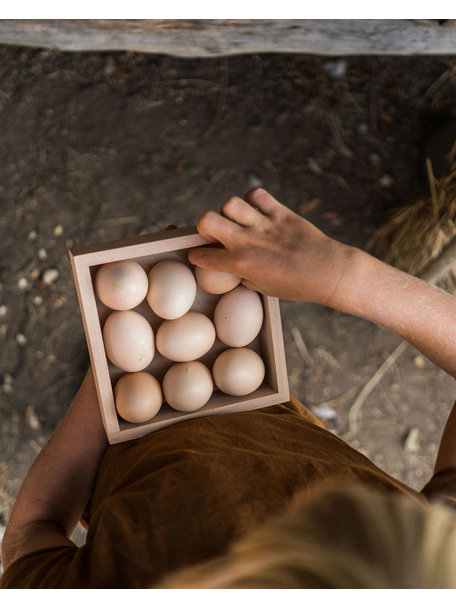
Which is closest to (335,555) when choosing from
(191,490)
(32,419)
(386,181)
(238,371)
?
(191,490)

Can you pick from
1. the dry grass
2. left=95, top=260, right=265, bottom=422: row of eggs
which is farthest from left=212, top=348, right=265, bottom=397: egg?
the dry grass

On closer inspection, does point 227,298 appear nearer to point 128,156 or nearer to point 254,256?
point 254,256

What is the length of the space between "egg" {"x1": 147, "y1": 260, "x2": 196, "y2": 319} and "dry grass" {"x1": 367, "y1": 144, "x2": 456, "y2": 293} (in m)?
0.66

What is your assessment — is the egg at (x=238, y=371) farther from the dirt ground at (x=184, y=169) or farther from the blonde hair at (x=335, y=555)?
the dirt ground at (x=184, y=169)

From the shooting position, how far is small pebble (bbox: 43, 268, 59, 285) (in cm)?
129

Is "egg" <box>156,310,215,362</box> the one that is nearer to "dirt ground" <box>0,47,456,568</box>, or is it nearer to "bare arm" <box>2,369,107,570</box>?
"bare arm" <box>2,369,107,570</box>

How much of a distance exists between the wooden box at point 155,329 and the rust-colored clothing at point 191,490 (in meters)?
0.02

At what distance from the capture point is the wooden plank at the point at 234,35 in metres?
1.14

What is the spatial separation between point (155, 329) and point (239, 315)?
14 centimetres

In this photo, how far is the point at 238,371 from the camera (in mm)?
768

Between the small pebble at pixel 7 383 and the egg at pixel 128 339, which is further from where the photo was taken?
the small pebble at pixel 7 383

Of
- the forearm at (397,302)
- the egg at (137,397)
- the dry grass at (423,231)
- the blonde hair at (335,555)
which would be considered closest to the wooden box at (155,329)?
the egg at (137,397)

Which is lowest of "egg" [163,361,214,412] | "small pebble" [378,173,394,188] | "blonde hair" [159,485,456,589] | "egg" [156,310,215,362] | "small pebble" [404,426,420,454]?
"small pebble" [404,426,420,454]

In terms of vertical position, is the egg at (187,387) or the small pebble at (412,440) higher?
the egg at (187,387)
